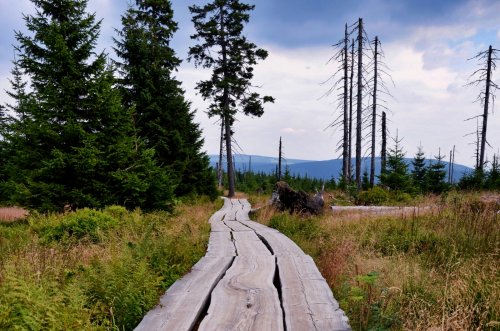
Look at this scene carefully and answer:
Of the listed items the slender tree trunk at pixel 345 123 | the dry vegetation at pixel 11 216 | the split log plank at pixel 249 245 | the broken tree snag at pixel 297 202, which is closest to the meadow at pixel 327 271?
the split log plank at pixel 249 245

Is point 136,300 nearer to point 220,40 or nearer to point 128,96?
point 128,96

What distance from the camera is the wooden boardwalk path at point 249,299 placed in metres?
2.80

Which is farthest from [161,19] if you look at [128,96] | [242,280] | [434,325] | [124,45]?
[434,325]

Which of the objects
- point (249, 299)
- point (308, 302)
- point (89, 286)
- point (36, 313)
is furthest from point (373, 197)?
point (36, 313)

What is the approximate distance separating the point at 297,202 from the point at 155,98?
1103 cm

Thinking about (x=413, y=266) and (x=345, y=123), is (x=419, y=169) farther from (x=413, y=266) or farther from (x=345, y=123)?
(x=413, y=266)

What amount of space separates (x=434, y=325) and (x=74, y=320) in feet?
10.3

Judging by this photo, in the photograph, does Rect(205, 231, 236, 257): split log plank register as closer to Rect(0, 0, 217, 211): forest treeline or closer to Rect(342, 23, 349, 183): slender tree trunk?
Rect(0, 0, 217, 211): forest treeline

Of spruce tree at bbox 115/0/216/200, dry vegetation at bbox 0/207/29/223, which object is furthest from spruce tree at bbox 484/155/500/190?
dry vegetation at bbox 0/207/29/223

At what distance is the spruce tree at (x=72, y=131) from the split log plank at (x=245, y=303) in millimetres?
9789

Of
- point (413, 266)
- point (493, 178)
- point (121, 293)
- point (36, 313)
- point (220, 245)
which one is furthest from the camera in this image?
point (493, 178)

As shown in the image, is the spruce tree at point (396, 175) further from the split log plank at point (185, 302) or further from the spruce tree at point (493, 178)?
the split log plank at point (185, 302)

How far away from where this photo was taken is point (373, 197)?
18.0 meters

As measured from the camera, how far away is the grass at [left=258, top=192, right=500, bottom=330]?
3219mm
